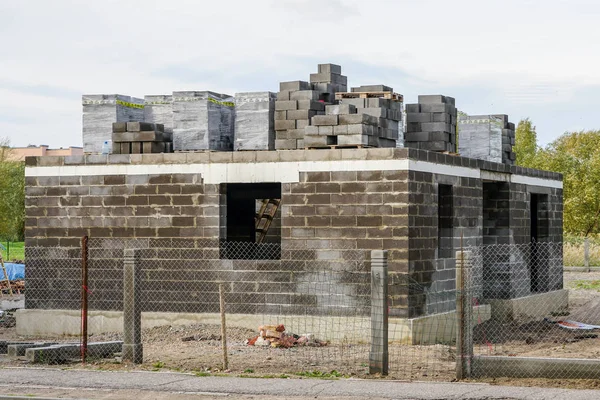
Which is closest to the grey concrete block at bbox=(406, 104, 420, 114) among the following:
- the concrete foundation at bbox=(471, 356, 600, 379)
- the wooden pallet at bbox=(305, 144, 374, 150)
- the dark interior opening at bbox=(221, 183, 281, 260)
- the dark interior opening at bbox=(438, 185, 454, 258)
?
the dark interior opening at bbox=(438, 185, 454, 258)

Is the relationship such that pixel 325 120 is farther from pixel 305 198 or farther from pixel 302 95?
pixel 305 198

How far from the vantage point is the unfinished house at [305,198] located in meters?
19.9

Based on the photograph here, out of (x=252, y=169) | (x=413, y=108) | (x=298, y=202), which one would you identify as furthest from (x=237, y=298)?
(x=413, y=108)

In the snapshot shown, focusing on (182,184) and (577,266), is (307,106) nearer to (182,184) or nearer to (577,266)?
(182,184)

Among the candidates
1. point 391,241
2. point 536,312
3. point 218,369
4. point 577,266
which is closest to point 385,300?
point 218,369

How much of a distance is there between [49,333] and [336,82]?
8284 millimetres

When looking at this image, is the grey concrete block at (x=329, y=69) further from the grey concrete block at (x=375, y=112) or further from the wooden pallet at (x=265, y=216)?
the wooden pallet at (x=265, y=216)

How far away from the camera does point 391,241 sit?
1972 cm

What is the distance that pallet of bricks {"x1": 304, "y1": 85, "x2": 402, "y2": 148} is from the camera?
67.1 ft

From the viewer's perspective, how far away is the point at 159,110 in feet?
76.2

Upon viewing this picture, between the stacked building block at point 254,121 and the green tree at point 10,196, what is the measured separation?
4507cm

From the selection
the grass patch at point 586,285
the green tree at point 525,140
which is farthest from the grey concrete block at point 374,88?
the green tree at point 525,140

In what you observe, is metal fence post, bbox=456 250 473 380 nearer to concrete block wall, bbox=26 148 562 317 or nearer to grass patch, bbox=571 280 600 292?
concrete block wall, bbox=26 148 562 317

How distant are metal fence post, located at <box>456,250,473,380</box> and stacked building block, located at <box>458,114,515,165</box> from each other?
12.4 m
